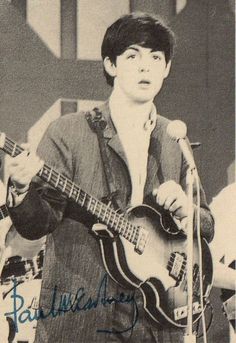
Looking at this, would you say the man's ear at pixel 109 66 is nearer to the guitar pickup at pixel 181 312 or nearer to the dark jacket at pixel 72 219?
the dark jacket at pixel 72 219

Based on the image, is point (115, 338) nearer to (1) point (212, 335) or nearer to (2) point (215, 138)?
(1) point (212, 335)

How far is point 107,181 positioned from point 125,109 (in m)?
0.26

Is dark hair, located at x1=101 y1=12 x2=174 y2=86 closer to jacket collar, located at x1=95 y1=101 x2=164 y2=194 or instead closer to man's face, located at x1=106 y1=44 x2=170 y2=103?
man's face, located at x1=106 y1=44 x2=170 y2=103

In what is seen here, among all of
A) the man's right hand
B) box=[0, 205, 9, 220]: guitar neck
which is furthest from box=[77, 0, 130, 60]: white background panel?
box=[0, 205, 9, 220]: guitar neck

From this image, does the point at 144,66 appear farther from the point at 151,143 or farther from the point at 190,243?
the point at 190,243

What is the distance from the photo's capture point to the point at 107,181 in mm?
2512

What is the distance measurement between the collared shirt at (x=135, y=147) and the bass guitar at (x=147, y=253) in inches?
2.8

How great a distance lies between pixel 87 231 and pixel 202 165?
0.50 metres

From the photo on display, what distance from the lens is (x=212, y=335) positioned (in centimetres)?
268

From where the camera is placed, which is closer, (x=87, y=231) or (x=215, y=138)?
(x=87, y=231)

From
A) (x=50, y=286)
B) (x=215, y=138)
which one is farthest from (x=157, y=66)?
(x=50, y=286)
